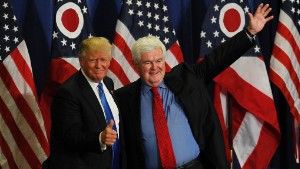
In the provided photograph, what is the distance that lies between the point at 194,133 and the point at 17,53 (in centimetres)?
167

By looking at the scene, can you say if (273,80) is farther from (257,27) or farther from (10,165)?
(10,165)

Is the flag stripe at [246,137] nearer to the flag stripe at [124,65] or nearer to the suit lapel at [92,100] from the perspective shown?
the flag stripe at [124,65]

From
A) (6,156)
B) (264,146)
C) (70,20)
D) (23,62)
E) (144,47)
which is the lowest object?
(264,146)

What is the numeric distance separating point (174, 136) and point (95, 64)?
1.81ft

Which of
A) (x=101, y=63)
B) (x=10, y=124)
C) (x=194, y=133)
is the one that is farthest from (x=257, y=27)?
(x=10, y=124)

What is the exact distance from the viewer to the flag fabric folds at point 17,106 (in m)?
3.92

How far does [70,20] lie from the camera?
4070 mm

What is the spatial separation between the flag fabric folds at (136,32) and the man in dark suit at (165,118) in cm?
111

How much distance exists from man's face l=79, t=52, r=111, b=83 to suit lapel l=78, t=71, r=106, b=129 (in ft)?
0.18

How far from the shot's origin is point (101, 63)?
9.20 ft

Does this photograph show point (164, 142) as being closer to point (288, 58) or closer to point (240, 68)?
point (240, 68)

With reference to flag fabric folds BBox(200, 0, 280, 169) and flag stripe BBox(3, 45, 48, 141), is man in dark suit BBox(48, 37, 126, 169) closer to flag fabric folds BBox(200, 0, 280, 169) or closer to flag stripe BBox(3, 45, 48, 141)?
flag stripe BBox(3, 45, 48, 141)

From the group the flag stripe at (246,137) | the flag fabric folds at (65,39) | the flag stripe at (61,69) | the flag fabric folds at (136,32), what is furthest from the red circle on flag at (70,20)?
the flag stripe at (246,137)

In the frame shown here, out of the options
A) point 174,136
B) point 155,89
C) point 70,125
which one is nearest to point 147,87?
point 155,89
